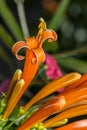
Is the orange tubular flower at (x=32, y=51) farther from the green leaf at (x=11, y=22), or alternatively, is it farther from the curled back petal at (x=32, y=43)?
the green leaf at (x=11, y=22)

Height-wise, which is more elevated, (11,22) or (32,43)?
(11,22)

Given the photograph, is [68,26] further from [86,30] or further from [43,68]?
[43,68]

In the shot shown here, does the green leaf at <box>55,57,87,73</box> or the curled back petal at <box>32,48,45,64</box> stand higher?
the green leaf at <box>55,57,87,73</box>

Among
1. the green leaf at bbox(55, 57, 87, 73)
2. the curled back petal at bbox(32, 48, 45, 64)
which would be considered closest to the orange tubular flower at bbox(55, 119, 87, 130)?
the curled back petal at bbox(32, 48, 45, 64)

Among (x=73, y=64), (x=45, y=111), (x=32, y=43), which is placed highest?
(x=73, y=64)

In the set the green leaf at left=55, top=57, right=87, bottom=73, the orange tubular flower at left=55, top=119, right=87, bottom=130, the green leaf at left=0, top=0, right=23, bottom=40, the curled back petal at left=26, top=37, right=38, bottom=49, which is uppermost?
the green leaf at left=0, top=0, right=23, bottom=40

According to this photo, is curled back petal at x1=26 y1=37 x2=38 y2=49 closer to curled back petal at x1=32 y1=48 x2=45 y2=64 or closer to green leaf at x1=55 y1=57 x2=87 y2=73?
curled back petal at x1=32 y1=48 x2=45 y2=64

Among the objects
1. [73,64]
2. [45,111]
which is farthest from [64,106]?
[73,64]

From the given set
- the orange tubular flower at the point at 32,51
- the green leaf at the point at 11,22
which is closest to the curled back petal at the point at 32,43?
the orange tubular flower at the point at 32,51

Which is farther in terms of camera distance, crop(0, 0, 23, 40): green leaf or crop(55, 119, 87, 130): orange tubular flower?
crop(0, 0, 23, 40): green leaf

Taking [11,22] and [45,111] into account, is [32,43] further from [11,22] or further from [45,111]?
[11,22]

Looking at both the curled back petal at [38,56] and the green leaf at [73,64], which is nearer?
the curled back petal at [38,56]

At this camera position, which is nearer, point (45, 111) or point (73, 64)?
point (45, 111)
